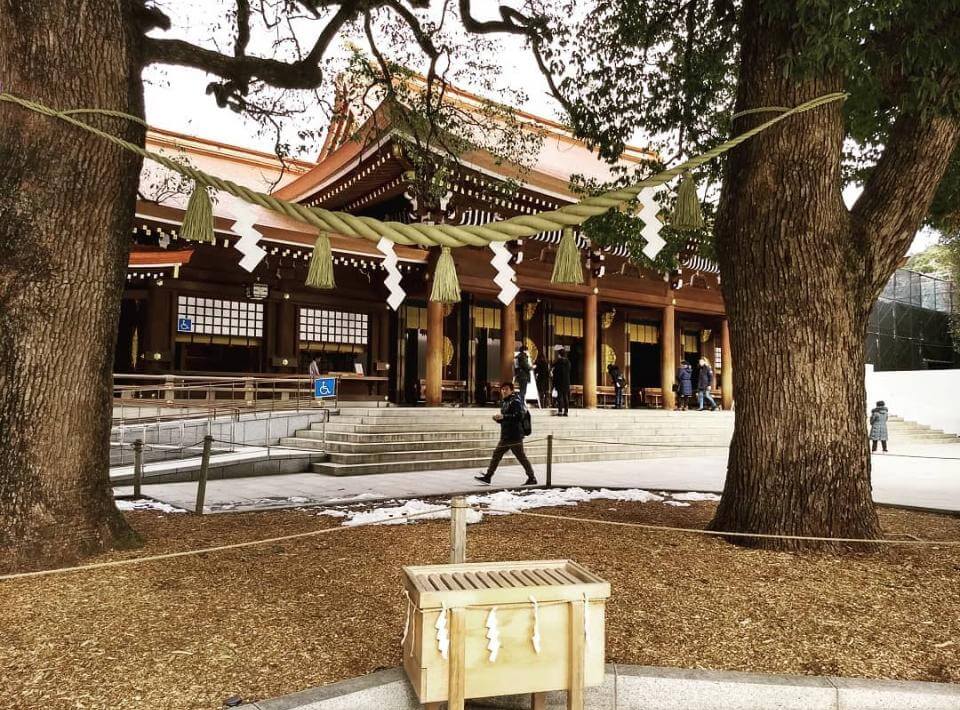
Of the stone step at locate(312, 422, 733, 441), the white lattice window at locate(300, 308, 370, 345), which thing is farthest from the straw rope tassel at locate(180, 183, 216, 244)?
the white lattice window at locate(300, 308, 370, 345)

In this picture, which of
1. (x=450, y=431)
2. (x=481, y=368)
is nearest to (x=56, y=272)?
(x=450, y=431)

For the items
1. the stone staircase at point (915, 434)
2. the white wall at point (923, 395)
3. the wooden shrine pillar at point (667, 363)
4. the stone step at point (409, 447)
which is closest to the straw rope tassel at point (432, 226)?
the stone step at point (409, 447)

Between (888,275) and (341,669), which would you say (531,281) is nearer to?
(888,275)

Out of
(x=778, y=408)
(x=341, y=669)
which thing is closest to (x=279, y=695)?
(x=341, y=669)

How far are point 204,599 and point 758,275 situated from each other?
416 cm

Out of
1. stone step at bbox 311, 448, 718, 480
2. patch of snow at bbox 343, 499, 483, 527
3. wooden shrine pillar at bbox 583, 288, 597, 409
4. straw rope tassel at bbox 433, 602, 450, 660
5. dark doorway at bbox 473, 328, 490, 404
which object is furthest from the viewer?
Result: dark doorway at bbox 473, 328, 490, 404

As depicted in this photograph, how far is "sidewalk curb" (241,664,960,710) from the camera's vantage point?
2.45m

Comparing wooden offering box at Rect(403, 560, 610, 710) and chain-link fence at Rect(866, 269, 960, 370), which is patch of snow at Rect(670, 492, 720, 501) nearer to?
wooden offering box at Rect(403, 560, 610, 710)

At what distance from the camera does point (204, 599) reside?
3354 mm

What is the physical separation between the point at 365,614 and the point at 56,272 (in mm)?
2879

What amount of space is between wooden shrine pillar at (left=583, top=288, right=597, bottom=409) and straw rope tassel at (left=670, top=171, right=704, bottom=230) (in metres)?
12.3

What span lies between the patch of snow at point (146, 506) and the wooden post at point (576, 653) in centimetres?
504

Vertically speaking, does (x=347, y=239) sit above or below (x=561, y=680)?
above

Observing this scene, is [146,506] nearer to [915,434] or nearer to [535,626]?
[535,626]
